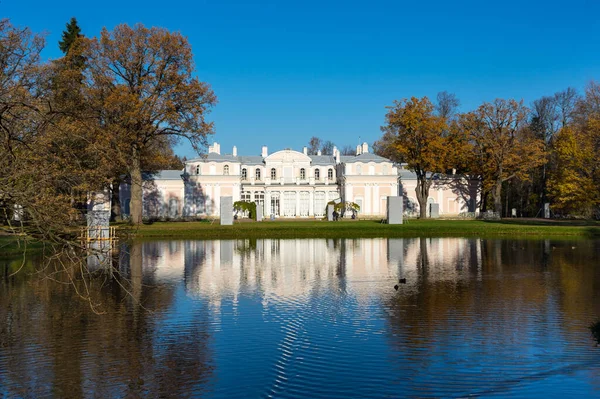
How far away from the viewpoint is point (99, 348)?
1053 centimetres

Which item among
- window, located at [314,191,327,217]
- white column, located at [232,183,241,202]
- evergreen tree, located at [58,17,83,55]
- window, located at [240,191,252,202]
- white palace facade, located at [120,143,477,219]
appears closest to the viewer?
evergreen tree, located at [58,17,83,55]

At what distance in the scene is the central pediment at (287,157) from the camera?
6406 centimetres

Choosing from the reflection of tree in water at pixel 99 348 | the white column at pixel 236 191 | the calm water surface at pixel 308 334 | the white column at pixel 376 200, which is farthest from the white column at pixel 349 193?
the reflection of tree in water at pixel 99 348

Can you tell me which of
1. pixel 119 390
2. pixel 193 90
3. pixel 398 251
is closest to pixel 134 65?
pixel 193 90

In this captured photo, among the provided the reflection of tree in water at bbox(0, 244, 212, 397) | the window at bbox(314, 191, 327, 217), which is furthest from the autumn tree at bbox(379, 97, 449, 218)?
the reflection of tree in water at bbox(0, 244, 212, 397)

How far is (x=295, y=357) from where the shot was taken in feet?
32.9

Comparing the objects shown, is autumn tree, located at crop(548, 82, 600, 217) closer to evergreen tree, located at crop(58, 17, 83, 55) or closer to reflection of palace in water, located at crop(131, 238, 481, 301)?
reflection of palace in water, located at crop(131, 238, 481, 301)

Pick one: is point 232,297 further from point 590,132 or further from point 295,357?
point 590,132

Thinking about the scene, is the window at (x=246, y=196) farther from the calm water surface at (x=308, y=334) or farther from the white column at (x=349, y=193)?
the calm water surface at (x=308, y=334)

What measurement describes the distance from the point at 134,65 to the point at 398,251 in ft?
70.9

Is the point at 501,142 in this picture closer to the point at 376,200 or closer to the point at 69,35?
the point at 376,200

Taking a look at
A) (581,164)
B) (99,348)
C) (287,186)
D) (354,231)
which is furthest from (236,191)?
(99,348)

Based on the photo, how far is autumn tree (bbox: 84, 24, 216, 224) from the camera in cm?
3791

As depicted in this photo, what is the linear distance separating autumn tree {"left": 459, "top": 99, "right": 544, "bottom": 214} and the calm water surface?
35.2 metres
